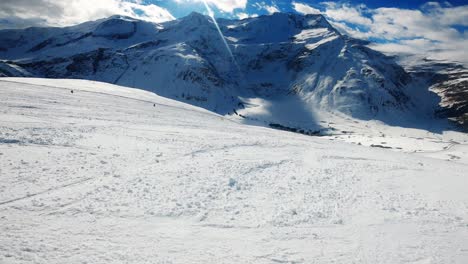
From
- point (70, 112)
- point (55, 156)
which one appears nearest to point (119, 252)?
point (55, 156)

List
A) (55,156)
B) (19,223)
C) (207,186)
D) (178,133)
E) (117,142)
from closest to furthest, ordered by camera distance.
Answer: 1. (19,223)
2. (207,186)
3. (55,156)
4. (117,142)
5. (178,133)

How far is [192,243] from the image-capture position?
38.7ft

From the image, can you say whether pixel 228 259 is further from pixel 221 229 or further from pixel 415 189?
pixel 415 189

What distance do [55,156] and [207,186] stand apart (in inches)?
335

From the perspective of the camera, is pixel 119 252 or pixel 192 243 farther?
pixel 192 243

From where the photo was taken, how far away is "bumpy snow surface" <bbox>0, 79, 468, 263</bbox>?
11344mm

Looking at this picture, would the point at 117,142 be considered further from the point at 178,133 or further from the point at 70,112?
the point at 70,112

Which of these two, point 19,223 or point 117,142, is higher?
point 117,142

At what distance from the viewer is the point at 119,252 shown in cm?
1065

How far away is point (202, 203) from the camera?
49.5 feet

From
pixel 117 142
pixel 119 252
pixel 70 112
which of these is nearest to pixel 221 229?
pixel 119 252

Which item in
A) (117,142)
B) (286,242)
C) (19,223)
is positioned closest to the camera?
(19,223)

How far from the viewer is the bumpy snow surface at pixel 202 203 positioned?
11344mm

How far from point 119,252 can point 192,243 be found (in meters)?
2.43
